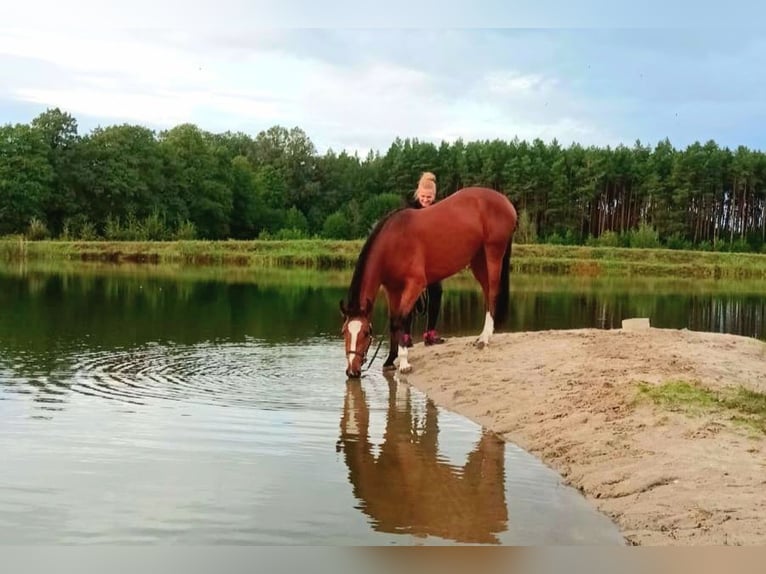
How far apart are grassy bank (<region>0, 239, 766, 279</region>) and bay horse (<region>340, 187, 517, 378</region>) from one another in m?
31.7

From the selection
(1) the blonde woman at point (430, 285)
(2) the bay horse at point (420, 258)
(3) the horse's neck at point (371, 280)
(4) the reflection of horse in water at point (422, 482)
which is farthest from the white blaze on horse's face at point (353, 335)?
(1) the blonde woman at point (430, 285)

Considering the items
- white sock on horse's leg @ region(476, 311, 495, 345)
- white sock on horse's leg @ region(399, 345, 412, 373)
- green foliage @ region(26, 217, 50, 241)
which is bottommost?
white sock on horse's leg @ region(399, 345, 412, 373)

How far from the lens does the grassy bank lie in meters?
42.8

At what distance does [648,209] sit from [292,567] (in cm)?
5853

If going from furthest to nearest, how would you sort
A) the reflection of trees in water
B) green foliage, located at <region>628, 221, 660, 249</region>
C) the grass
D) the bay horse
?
1. green foliage, located at <region>628, 221, 660, 249</region>
2. the reflection of trees in water
3. the bay horse
4. the grass

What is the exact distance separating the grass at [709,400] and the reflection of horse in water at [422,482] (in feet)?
4.68

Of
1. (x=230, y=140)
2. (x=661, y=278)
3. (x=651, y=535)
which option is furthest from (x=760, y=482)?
(x=230, y=140)

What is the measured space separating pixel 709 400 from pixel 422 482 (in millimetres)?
2864

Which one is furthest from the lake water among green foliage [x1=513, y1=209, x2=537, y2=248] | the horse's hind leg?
green foliage [x1=513, y1=209, x2=537, y2=248]

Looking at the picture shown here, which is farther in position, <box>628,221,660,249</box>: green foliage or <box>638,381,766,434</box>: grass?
<box>628,221,660,249</box>: green foliage

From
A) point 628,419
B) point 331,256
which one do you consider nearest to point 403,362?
point 628,419

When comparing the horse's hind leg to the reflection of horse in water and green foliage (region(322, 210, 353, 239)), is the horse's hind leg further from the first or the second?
green foliage (region(322, 210, 353, 239))

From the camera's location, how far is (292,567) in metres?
2.61

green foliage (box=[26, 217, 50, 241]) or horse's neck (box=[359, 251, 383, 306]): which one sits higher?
green foliage (box=[26, 217, 50, 241])
